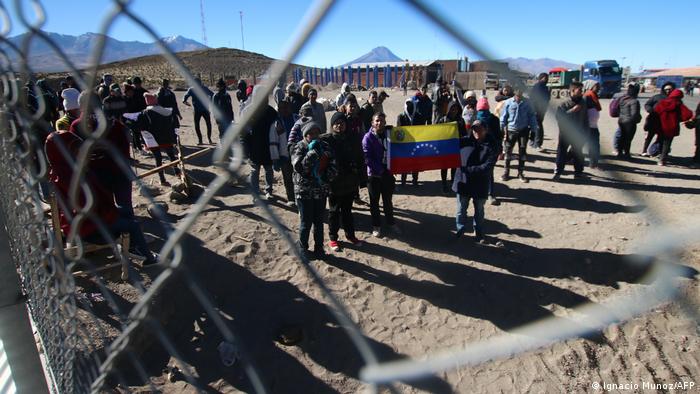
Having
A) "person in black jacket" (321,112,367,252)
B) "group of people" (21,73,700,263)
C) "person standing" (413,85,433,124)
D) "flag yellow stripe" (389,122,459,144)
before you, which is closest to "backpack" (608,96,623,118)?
"group of people" (21,73,700,263)

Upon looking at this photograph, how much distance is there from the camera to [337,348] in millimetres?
3699

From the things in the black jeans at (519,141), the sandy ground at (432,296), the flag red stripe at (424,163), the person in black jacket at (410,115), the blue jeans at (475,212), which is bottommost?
the sandy ground at (432,296)

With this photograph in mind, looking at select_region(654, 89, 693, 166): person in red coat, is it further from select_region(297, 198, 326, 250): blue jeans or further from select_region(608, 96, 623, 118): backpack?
select_region(297, 198, 326, 250): blue jeans

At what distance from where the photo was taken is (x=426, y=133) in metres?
6.21

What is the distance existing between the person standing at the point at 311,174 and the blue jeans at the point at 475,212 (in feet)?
5.74

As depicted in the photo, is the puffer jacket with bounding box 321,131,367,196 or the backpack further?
the backpack

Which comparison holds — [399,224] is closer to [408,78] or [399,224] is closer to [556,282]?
[556,282]

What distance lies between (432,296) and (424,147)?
2.58m

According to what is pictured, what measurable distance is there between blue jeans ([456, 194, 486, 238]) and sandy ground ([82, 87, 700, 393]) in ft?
0.66

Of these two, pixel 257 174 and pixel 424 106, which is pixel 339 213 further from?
pixel 424 106

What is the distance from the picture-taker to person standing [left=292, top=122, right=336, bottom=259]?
4.36 meters

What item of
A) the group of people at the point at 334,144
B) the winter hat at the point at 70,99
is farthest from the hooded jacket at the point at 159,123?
the winter hat at the point at 70,99

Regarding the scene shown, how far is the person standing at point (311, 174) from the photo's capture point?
4.36m

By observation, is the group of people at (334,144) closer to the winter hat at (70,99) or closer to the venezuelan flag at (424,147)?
the winter hat at (70,99)
